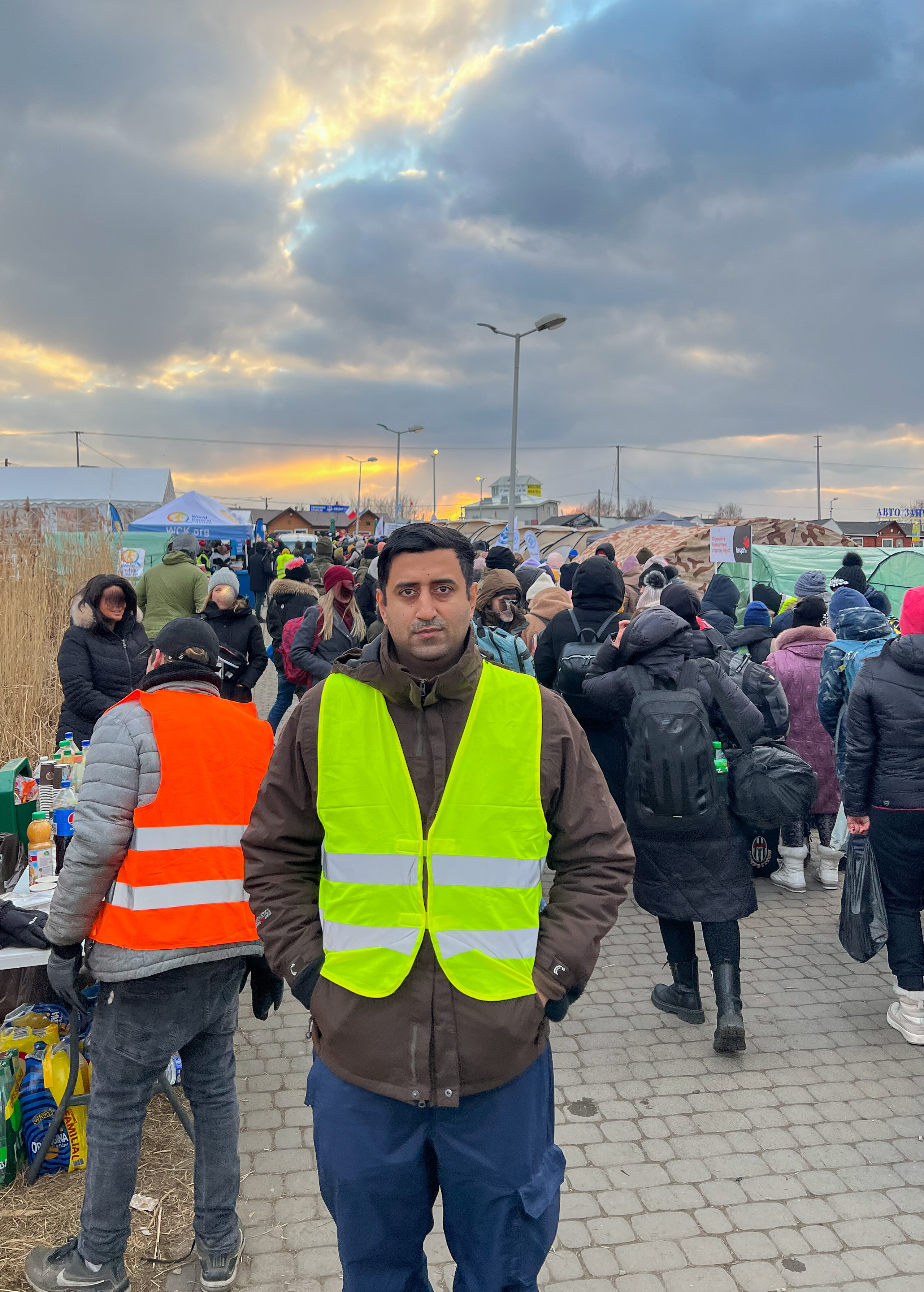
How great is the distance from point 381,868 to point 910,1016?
360 cm

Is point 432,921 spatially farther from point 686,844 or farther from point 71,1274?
point 686,844

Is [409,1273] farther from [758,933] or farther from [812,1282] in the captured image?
[758,933]

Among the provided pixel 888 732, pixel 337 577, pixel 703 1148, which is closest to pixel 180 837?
pixel 703 1148

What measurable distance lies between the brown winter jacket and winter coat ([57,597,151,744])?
3.79 metres

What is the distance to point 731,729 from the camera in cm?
433

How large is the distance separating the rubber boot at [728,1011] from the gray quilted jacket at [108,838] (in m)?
2.62

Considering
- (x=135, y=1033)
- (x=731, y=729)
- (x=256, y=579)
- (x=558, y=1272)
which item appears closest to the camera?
(x=135, y=1033)

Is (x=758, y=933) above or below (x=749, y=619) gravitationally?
below

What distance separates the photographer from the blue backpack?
230 inches

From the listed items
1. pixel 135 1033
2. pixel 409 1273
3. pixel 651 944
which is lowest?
pixel 651 944

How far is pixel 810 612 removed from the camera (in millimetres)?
6496

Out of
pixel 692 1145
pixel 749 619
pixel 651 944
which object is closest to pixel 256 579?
pixel 749 619

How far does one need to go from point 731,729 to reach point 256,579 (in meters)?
17.2

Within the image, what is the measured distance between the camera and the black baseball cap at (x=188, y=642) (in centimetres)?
284
